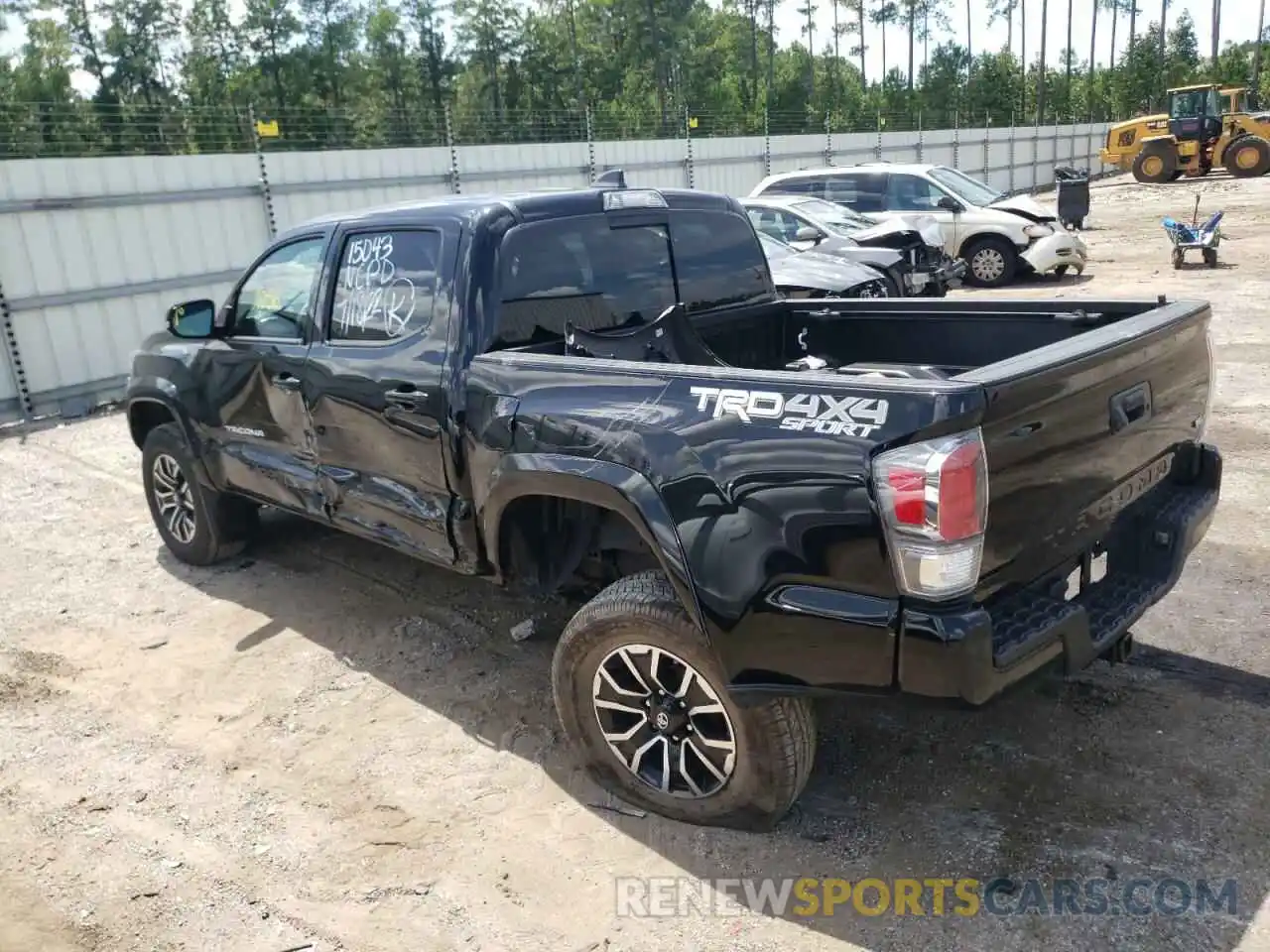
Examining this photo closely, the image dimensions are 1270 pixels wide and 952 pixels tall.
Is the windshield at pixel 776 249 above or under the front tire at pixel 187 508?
above

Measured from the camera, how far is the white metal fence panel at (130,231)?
1006 cm

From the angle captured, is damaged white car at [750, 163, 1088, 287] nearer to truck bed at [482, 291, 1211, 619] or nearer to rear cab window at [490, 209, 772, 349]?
rear cab window at [490, 209, 772, 349]

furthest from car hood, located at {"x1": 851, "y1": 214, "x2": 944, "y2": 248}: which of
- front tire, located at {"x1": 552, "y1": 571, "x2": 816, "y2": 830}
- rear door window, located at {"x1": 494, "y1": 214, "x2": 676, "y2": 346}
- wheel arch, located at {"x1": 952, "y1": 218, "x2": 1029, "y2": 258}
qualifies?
front tire, located at {"x1": 552, "y1": 571, "x2": 816, "y2": 830}

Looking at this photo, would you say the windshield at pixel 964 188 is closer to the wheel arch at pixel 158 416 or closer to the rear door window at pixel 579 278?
the rear door window at pixel 579 278

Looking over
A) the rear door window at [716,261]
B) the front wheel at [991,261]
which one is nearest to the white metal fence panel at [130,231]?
Result: the rear door window at [716,261]

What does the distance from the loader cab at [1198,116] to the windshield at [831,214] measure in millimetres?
20882

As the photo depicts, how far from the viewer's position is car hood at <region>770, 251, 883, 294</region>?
9.36 m

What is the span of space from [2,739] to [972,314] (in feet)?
13.9

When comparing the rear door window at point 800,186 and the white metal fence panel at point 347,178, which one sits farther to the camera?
the rear door window at point 800,186

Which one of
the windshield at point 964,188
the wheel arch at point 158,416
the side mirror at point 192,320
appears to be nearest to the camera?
the side mirror at point 192,320

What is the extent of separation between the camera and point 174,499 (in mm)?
5809

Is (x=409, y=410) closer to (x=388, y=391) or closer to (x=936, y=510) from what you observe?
(x=388, y=391)

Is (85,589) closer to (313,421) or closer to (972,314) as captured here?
(313,421)

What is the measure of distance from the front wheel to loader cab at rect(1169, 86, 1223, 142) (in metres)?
18.9
